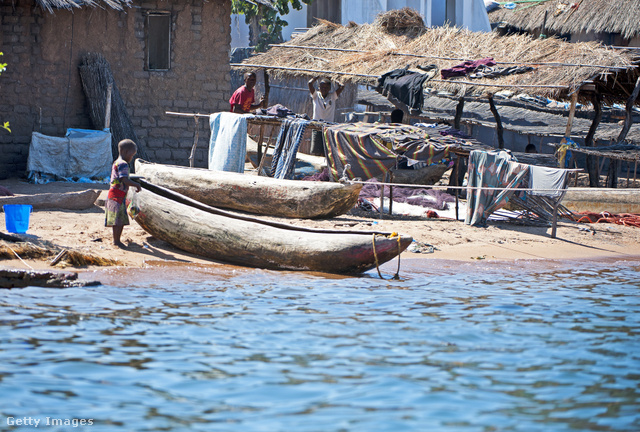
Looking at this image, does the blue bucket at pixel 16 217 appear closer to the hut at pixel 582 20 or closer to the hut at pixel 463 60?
the hut at pixel 463 60

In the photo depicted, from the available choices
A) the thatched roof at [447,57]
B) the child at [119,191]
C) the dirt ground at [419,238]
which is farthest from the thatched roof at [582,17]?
the child at [119,191]

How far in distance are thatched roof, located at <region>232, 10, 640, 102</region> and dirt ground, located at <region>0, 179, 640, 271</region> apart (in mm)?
2833

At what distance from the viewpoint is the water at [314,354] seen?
13.2 feet

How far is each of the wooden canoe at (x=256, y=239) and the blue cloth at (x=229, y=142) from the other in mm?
3260

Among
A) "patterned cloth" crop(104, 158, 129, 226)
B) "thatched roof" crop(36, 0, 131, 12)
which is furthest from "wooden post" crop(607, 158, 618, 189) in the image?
"patterned cloth" crop(104, 158, 129, 226)

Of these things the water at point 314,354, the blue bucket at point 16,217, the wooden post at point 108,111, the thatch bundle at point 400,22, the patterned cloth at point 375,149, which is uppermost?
the thatch bundle at point 400,22

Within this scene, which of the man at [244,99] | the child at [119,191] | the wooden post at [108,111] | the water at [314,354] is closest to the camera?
the water at [314,354]

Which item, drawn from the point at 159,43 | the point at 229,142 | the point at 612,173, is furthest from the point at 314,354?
the point at 612,173

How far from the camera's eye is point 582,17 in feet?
67.4

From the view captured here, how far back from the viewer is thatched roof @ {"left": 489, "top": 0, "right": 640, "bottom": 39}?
1934 centimetres

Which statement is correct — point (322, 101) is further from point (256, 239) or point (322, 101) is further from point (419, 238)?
point (256, 239)

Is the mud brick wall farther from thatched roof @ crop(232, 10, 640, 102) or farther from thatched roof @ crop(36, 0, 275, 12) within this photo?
thatched roof @ crop(232, 10, 640, 102)

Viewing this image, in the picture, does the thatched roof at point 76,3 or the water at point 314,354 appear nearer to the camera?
the water at point 314,354

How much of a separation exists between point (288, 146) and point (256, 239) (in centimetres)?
425
